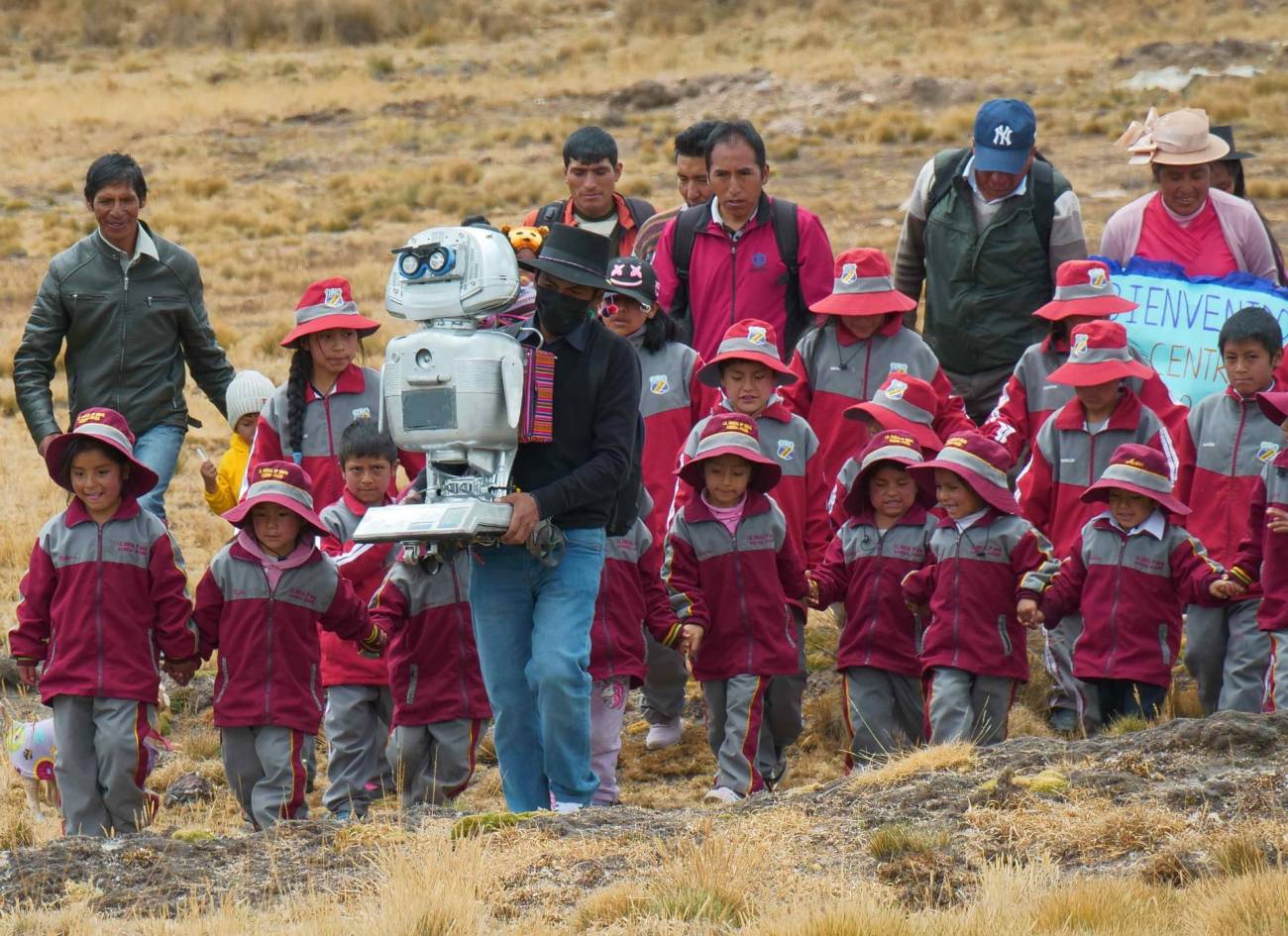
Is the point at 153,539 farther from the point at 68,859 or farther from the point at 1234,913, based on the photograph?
the point at 1234,913

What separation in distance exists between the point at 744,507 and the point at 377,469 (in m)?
1.55

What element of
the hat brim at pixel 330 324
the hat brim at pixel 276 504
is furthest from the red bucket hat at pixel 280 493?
the hat brim at pixel 330 324

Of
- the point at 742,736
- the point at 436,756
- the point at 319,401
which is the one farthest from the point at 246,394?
the point at 742,736

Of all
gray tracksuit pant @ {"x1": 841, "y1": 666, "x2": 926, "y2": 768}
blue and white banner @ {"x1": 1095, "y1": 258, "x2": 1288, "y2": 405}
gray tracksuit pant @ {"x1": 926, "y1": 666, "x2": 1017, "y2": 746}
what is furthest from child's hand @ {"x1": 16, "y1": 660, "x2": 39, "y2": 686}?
blue and white banner @ {"x1": 1095, "y1": 258, "x2": 1288, "y2": 405}

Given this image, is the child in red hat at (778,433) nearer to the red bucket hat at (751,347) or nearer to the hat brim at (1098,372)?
the red bucket hat at (751,347)

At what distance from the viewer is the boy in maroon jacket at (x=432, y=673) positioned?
25.7 ft

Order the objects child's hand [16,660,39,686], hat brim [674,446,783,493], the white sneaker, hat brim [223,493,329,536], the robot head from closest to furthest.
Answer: the robot head < child's hand [16,660,39,686] < hat brim [223,493,329,536] < hat brim [674,446,783,493] < the white sneaker

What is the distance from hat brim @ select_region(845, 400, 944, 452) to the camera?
8.55 m

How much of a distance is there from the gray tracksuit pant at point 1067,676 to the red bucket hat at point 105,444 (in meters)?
3.87

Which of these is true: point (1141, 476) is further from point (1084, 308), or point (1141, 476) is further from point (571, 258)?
point (571, 258)

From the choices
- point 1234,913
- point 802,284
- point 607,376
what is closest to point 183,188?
point 802,284

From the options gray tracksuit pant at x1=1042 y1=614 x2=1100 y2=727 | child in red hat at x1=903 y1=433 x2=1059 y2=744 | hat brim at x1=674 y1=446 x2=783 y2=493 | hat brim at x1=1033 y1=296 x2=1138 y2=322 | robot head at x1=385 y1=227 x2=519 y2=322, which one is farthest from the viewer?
hat brim at x1=1033 y1=296 x2=1138 y2=322

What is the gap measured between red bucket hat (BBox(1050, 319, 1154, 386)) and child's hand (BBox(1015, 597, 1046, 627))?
→ 3.70 ft

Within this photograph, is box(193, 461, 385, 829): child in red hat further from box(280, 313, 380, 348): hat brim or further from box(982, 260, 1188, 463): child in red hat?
box(982, 260, 1188, 463): child in red hat
